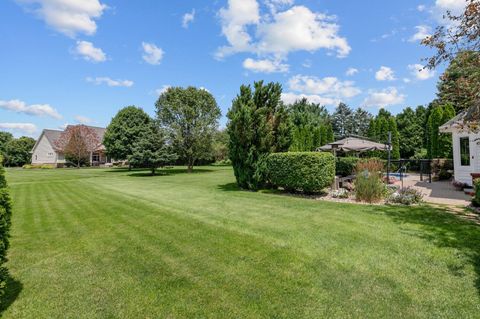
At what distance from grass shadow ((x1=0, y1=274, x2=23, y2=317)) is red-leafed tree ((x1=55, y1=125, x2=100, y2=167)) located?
120 ft

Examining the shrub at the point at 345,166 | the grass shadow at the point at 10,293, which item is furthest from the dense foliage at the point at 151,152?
the grass shadow at the point at 10,293

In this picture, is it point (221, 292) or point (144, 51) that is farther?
point (144, 51)

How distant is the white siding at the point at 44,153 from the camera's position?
41.1 m

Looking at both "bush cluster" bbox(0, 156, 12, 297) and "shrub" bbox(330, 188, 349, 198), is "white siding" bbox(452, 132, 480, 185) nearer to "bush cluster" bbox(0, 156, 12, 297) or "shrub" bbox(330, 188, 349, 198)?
"shrub" bbox(330, 188, 349, 198)

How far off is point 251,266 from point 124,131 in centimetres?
3055

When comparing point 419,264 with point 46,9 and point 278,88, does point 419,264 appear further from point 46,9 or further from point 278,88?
point 46,9

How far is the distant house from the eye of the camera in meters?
40.6

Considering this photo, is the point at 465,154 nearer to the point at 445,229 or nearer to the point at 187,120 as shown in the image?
the point at 445,229

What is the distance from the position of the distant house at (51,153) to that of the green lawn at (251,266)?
133 ft

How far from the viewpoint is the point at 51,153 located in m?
41.2

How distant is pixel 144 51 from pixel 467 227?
15.7 meters

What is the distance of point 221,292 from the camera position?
2908 mm

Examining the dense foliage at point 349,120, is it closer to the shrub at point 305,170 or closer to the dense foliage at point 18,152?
the shrub at point 305,170

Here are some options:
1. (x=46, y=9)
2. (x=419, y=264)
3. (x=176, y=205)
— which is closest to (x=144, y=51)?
(x=46, y=9)
